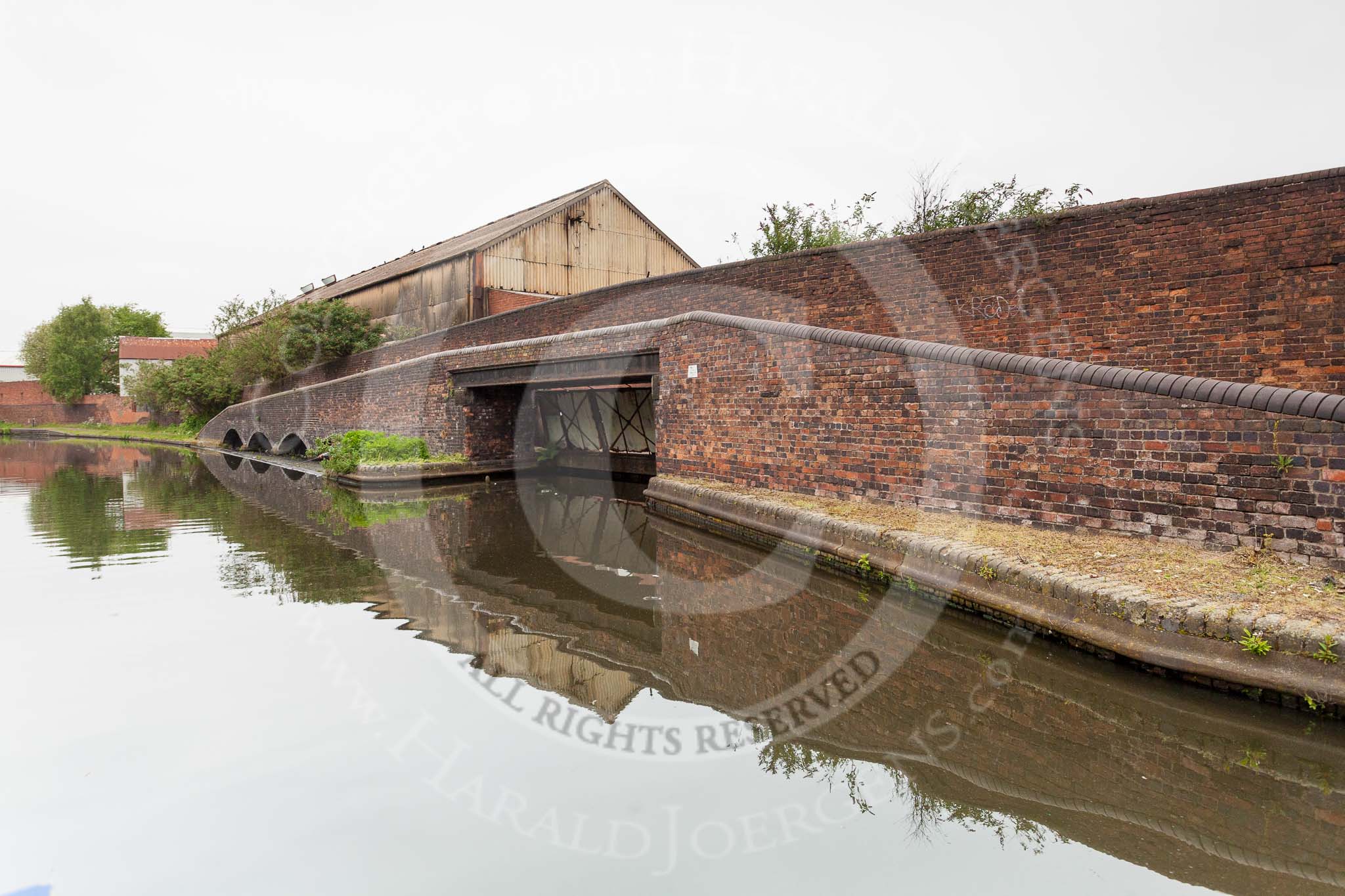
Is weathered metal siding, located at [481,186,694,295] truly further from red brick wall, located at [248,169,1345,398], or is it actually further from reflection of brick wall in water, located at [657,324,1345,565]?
reflection of brick wall in water, located at [657,324,1345,565]

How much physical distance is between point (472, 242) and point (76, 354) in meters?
39.9

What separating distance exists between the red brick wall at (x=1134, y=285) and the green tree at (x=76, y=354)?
53278 mm

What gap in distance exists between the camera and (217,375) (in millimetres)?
29172

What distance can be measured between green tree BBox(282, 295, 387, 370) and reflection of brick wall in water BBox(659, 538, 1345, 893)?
1994cm

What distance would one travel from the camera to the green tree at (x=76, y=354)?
45469 millimetres

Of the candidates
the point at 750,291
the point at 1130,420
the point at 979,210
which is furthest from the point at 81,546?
the point at 979,210

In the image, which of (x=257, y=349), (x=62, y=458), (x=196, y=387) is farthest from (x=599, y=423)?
(x=196, y=387)

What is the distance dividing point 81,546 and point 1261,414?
10.6 meters

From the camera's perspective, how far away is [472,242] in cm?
2238

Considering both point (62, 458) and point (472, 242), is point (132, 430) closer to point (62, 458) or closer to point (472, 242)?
point (62, 458)

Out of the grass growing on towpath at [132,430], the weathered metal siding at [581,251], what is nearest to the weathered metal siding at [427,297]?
the weathered metal siding at [581,251]

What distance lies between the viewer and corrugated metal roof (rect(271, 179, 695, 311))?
2020cm

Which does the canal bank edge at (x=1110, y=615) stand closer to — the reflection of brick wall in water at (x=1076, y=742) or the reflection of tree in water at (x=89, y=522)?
the reflection of brick wall in water at (x=1076, y=742)

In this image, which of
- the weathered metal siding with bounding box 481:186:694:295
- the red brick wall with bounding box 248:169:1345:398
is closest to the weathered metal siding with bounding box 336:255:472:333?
the weathered metal siding with bounding box 481:186:694:295
